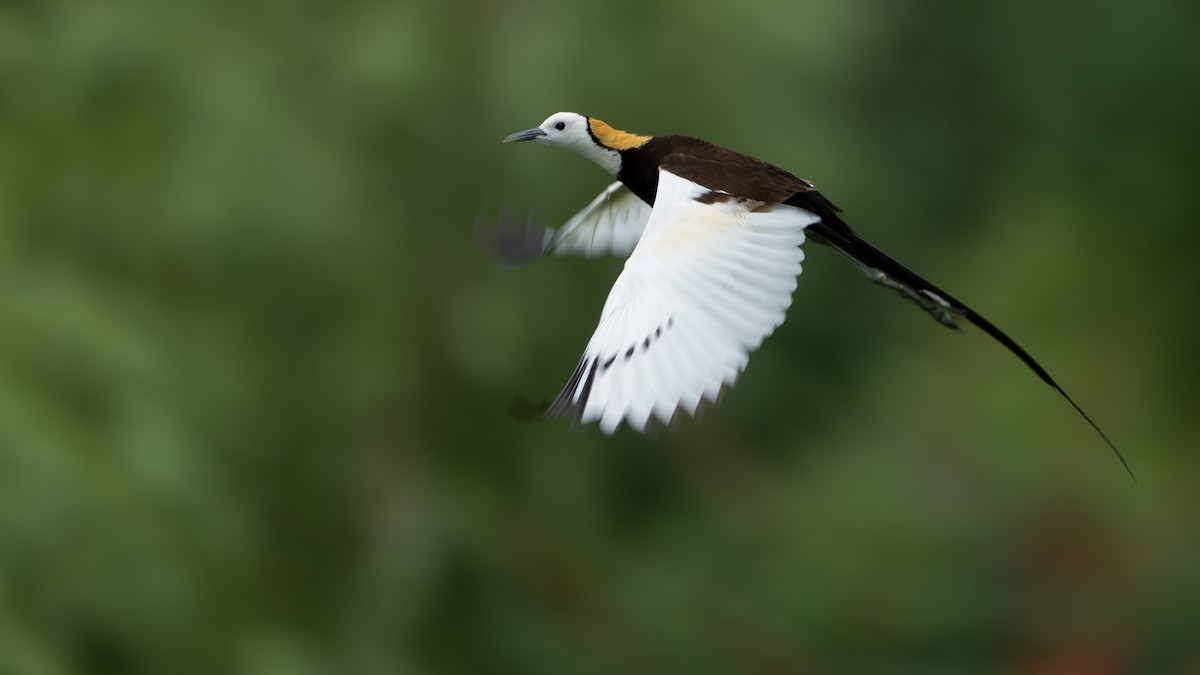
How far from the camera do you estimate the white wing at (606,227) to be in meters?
3.05

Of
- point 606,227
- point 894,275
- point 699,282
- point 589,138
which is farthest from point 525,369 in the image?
point 699,282

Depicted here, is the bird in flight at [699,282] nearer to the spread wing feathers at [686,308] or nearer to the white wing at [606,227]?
the spread wing feathers at [686,308]

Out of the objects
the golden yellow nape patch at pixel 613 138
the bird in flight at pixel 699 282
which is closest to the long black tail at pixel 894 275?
the bird in flight at pixel 699 282

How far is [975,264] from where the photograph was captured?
6.59 m

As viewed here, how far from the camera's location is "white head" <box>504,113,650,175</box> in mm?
2809

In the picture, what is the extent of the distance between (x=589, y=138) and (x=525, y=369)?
2.13 metres

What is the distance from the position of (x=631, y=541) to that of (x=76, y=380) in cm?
216

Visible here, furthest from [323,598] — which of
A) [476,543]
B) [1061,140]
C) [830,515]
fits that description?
[1061,140]

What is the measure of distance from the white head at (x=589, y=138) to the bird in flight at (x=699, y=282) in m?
0.04

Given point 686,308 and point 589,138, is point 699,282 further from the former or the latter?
point 589,138

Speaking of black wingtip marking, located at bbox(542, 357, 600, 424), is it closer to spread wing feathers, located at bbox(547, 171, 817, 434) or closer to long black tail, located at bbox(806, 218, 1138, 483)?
spread wing feathers, located at bbox(547, 171, 817, 434)

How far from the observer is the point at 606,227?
308 centimetres

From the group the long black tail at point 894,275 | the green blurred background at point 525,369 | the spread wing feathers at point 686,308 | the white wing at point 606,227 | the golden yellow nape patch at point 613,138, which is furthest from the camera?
the green blurred background at point 525,369

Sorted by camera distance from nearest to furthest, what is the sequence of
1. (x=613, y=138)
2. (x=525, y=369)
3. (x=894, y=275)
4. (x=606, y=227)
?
(x=894, y=275), (x=613, y=138), (x=606, y=227), (x=525, y=369)
